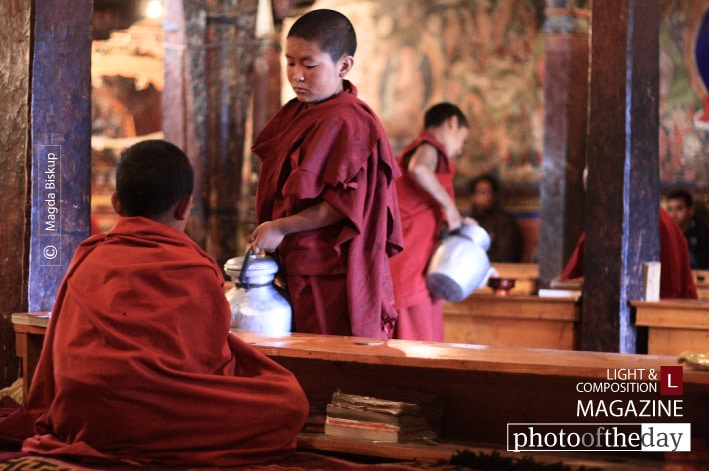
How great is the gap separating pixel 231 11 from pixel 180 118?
3.34ft

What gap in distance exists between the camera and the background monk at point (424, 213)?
17.1 feet

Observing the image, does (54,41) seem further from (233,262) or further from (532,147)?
(532,147)

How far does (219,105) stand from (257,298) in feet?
14.3

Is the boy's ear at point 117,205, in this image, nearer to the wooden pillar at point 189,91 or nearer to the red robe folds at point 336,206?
the red robe folds at point 336,206

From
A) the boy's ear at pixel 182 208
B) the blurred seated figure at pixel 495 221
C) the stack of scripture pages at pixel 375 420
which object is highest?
the blurred seated figure at pixel 495 221

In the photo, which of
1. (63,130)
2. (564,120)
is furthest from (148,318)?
(564,120)

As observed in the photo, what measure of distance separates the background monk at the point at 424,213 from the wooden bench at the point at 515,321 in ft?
2.47

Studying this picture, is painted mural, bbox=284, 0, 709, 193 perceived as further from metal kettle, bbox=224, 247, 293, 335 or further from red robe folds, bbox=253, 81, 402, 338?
metal kettle, bbox=224, 247, 293, 335

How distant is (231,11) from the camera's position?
7.66 m

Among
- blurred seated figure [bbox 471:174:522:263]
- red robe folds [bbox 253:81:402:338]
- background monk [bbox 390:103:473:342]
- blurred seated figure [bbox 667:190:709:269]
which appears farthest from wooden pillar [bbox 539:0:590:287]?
red robe folds [bbox 253:81:402:338]

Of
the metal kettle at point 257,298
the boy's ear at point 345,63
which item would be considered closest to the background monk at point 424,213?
the metal kettle at point 257,298

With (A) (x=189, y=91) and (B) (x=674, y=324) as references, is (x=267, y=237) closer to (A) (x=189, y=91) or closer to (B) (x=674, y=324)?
(B) (x=674, y=324)

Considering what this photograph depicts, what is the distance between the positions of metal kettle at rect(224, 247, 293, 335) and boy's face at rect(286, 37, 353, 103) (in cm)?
64

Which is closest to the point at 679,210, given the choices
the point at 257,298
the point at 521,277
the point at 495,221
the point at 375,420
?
the point at 521,277
